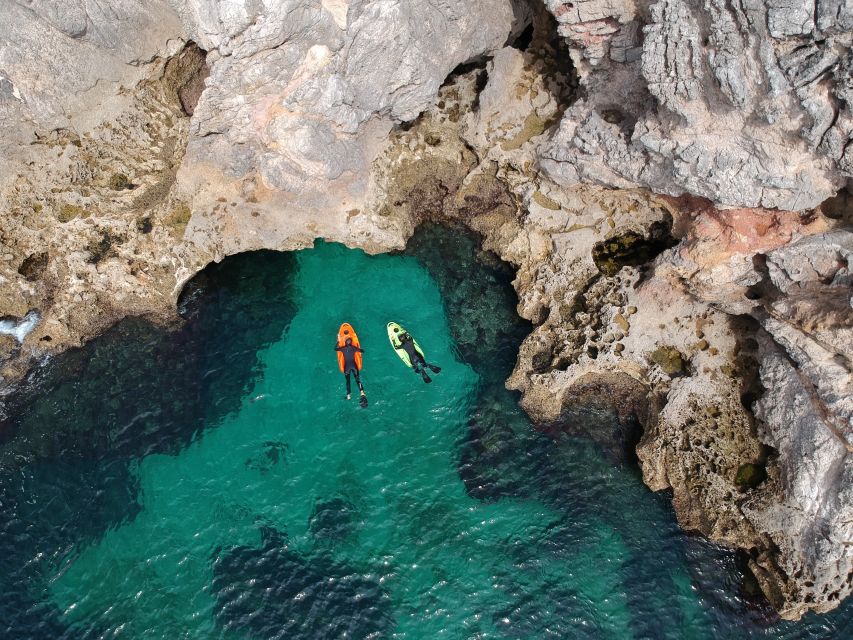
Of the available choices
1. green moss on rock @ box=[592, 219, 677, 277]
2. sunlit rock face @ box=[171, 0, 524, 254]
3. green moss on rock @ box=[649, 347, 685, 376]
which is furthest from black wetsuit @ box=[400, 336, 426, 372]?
green moss on rock @ box=[649, 347, 685, 376]

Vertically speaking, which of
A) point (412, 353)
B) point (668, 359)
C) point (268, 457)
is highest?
point (412, 353)

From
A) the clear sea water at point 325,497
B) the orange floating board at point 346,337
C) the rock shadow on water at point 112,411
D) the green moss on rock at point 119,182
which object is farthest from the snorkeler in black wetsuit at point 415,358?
the green moss on rock at point 119,182

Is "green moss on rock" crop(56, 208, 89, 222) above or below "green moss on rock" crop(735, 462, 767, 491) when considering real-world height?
above

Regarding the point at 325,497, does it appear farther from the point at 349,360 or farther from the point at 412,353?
the point at 412,353

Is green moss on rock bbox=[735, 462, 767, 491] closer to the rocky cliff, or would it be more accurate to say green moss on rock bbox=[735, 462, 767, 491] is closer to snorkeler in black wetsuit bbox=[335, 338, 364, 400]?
the rocky cliff

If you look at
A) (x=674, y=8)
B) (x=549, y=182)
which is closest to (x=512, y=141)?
(x=549, y=182)

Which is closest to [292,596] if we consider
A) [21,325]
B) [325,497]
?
[325,497]
